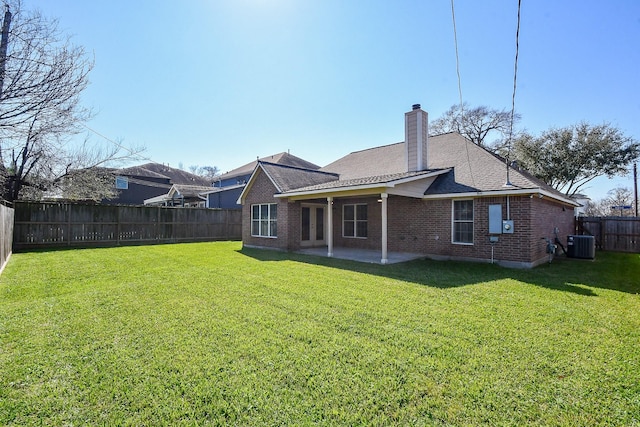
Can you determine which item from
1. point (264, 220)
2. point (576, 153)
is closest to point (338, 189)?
point (264, 220)

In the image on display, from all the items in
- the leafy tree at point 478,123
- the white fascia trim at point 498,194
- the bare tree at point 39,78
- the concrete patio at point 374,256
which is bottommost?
the concrete patio at point 374,256

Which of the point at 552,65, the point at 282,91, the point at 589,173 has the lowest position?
the point at 589,173

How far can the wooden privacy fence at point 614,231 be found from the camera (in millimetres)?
14367

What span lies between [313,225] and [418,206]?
507 cm

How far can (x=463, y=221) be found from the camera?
10289 mm

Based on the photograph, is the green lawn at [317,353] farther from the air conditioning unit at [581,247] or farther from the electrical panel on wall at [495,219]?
the air conditioning unit at [581,247]

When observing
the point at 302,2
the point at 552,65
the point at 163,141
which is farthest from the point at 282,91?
the point at 163,141

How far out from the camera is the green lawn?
2.54 metres

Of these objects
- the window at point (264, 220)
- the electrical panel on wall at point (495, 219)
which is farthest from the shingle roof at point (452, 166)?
the window at point (264, 220)

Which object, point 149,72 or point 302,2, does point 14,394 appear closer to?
point 302,2

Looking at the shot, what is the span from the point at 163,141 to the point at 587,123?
27.2 metres

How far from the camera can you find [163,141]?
20.2m

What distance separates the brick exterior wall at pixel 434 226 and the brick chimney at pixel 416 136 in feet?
4.92

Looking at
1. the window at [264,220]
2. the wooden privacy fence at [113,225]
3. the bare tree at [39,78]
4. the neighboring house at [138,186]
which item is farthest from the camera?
the neighboring house at [138,186]
